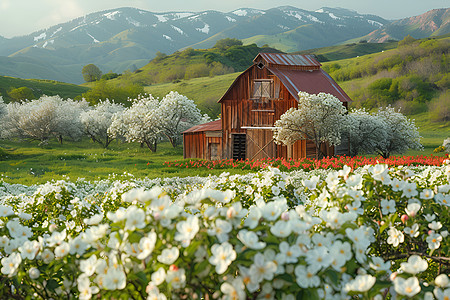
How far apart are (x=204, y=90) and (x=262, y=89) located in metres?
67.7

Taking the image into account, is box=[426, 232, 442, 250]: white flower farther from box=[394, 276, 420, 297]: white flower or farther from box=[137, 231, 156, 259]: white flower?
box=[137, 231, 156, 259]: white flower

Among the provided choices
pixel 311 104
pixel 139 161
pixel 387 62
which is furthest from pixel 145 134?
pixel 387 62

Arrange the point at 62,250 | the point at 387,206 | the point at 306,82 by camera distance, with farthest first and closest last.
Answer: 1. the point at 306,82
2. the point at 387,206
3. the point at 62,250

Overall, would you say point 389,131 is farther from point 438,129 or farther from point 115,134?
point 438,129

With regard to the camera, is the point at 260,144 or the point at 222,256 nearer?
the point at 222,256

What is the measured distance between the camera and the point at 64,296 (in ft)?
13.1

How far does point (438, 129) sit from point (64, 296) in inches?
2741

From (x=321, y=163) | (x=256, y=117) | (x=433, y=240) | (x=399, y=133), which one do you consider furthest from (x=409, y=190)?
(x=399, y=133)

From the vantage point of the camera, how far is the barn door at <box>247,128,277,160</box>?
93.4ft

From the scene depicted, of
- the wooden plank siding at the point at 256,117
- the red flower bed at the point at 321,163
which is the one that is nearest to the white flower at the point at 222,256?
the red flower bed at the point at 321,163

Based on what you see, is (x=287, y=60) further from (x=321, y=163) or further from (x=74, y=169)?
(x=74, y=169)

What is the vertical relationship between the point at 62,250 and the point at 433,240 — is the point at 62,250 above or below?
above

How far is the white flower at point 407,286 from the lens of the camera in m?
2.83

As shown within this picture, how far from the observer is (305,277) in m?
2.77
